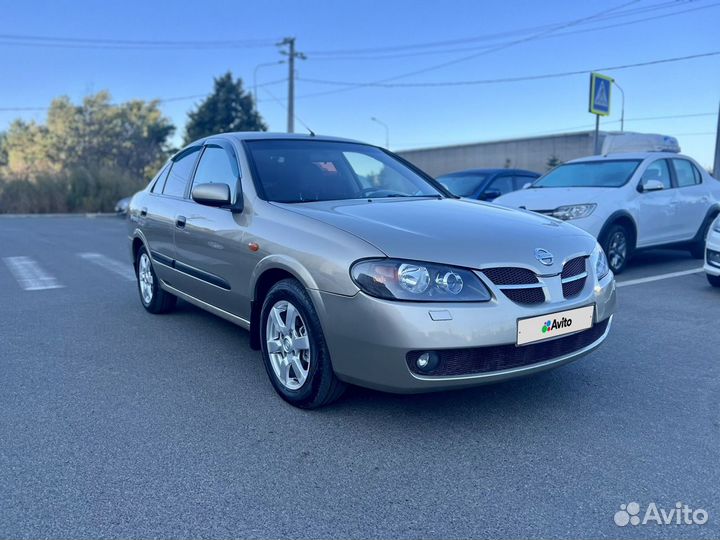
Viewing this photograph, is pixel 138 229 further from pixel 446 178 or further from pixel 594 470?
pixel 446 178

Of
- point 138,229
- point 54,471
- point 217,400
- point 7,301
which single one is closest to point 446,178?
point 138,229

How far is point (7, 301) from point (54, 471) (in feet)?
14.2

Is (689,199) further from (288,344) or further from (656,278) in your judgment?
(288,344)

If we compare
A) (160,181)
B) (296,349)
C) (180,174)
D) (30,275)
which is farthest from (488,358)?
(30,275)

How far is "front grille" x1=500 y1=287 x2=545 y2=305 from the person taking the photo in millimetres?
2988

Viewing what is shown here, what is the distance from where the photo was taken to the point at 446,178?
450 inches

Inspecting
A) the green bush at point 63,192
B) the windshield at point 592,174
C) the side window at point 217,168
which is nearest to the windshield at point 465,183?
the windshield at point 592,174

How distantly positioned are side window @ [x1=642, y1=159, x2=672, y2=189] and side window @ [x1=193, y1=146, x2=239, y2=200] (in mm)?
5994

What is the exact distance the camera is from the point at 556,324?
311 cm

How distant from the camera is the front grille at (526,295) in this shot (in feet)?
9.80

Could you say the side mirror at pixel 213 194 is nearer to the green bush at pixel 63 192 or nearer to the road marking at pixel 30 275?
the road marking at pixel 30 275

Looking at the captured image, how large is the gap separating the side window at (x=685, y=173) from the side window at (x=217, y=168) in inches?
275

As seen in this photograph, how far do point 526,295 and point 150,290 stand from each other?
3909 mm

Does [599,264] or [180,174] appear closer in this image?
[599,264]
